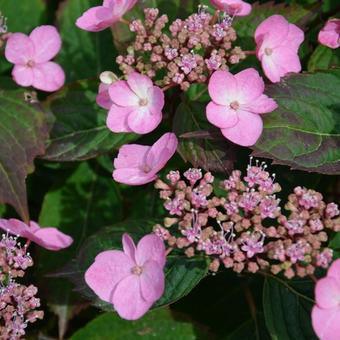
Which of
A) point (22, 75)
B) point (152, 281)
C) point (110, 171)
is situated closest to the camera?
point (152, 281)

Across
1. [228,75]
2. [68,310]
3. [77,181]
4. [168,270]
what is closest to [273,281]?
[168,270]

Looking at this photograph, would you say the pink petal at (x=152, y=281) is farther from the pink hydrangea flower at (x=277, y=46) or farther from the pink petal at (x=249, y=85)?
the pink hydrangea flower at (x=277, y=46)

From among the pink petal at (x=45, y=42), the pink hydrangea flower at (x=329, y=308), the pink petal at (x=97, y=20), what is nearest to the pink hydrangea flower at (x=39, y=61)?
the pink petal at (x=45, y=42)

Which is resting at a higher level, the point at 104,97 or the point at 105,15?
the point at 105,15

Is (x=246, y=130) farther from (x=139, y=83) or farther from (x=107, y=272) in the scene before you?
(x=107, y=272)

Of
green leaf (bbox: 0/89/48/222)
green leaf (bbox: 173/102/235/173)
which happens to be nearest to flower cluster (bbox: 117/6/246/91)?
green leaf (bbox: 173/102/235/173)

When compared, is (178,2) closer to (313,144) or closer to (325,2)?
(325,2)

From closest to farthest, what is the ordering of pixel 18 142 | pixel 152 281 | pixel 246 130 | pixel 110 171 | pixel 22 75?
pixel 152 281 → pixel 246 130 → pixel 18 142 → pixel 22 75 → pixel 110 171

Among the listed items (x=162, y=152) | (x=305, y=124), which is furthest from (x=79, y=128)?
(x=305, y=124)

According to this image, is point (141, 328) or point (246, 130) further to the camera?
point (141, 328)
